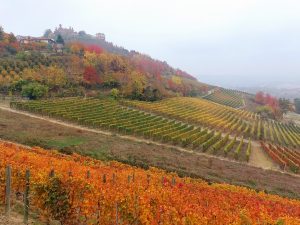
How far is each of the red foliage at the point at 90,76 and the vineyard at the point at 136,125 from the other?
29.7 meters

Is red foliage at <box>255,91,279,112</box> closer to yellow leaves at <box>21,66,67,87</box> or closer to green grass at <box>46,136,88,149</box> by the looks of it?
yellow leaves at <box>21,66,67,87</box>

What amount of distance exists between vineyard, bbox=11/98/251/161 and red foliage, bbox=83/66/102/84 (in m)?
29.7

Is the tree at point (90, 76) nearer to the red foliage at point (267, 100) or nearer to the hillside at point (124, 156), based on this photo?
the hillside at point (124, 156)

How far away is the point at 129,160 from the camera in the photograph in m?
39.9

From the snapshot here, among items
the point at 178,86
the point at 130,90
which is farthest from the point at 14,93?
the point at 178,86

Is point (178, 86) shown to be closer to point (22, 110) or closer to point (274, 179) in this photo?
point (22, 110)

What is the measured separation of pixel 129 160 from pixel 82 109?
3597cm

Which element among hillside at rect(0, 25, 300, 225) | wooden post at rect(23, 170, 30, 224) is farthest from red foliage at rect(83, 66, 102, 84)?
wooden post at rect(23, 170, 30, 224)

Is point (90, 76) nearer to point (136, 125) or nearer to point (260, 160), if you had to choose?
point (136, 125)

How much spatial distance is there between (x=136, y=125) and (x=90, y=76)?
50.1 metres

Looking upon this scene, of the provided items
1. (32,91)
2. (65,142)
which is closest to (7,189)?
(65,142)

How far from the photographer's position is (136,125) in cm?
6606

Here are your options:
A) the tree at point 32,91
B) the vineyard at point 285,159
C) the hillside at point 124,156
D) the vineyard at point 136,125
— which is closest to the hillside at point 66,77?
the tree at point 32,91

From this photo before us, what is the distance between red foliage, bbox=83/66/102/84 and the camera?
109625mm
